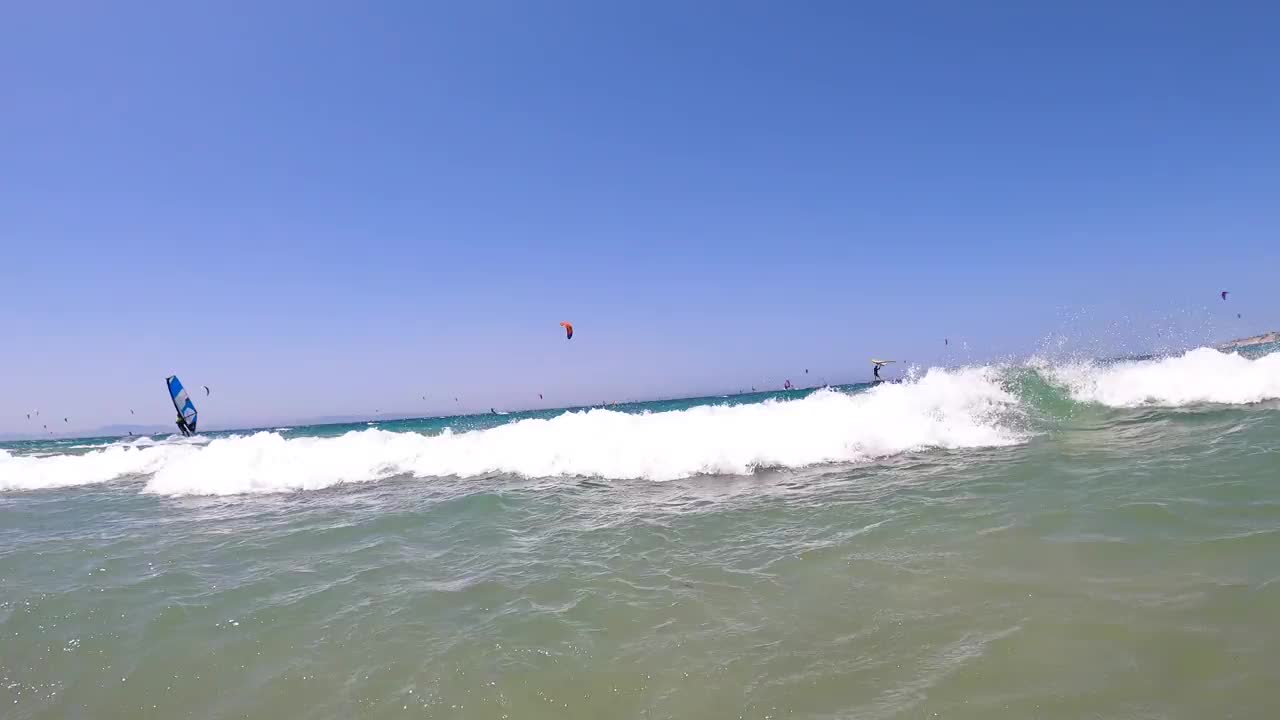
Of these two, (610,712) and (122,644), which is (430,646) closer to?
(610,712)

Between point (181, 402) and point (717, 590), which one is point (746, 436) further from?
point (181, 402)

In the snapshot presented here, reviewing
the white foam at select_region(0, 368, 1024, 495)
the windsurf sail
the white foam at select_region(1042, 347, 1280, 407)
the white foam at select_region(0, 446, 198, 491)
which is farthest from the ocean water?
the windsurf sail

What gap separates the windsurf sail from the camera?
2254cm

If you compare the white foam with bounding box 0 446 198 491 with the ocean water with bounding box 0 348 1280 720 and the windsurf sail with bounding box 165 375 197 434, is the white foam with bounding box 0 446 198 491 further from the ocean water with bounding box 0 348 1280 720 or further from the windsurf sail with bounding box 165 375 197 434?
the ocean water with bounding box 0 348 1280 720

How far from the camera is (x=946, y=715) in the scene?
3.17 meters

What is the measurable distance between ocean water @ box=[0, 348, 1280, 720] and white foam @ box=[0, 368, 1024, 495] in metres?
0.20

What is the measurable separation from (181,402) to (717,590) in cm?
2607

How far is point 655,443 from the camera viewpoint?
12992 millimetres

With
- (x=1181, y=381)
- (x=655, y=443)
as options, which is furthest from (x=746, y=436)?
(x=1181, y=381)

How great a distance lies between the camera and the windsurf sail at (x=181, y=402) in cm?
2254

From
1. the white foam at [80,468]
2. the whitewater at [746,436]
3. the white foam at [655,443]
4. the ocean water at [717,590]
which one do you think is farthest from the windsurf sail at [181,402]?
the ocean water at [717,590]

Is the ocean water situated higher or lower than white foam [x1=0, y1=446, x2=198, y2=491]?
lower

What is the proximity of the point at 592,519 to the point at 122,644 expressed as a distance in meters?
5.12

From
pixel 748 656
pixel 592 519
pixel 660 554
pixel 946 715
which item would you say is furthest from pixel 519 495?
pixel 946 715
